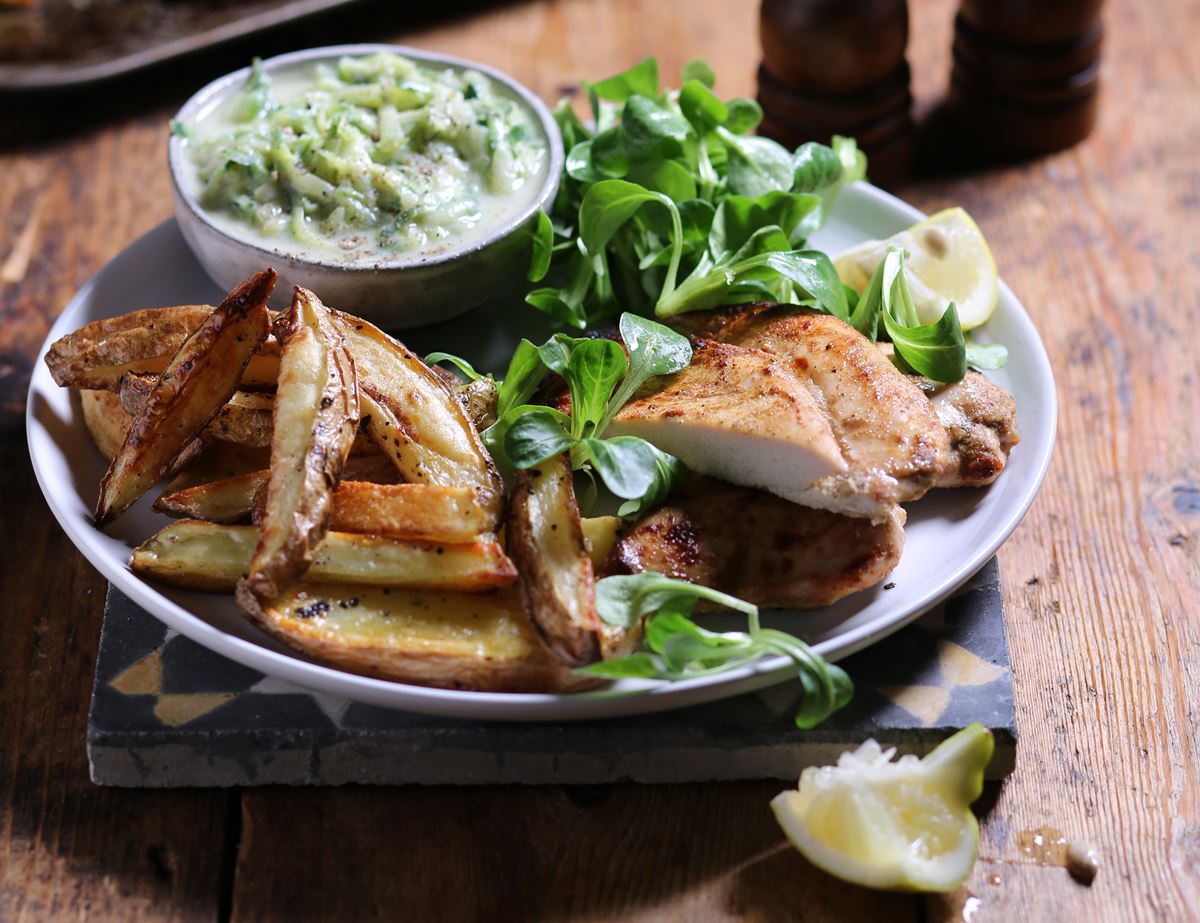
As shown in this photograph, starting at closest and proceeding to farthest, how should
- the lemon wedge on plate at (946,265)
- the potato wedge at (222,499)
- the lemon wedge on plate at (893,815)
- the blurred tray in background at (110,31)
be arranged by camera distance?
the lemon wedge on plate at (893,815), the potato wedge at (222,499), the lemon wedge on plate at (946,265), the blurred tray in background at (110,31)

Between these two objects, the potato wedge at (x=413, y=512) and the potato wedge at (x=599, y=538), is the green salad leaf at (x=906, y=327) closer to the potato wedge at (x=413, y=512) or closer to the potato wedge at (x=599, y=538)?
the potato wedge at (x=599, y=538)

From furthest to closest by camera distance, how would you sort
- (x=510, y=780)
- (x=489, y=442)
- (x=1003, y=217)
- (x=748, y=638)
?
(x=1003, y=217) < (x=489, y=442) < (x=510, y=780) < (x=748, y=638)

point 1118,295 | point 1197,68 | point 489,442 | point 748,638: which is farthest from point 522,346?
point 1197,68

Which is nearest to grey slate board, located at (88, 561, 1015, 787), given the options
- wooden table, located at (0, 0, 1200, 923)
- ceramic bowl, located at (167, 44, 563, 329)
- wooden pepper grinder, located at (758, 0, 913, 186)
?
wooden table, located at (0, 0, 1200, 923)

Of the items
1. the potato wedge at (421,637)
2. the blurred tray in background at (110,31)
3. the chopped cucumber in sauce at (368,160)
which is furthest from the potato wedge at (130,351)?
the blurred tray in background at (110,31)

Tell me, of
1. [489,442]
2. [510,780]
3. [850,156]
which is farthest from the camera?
[850,156]

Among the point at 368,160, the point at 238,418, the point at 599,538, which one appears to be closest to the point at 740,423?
the point at 599,538

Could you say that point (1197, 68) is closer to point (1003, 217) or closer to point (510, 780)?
point (1003, 217)
